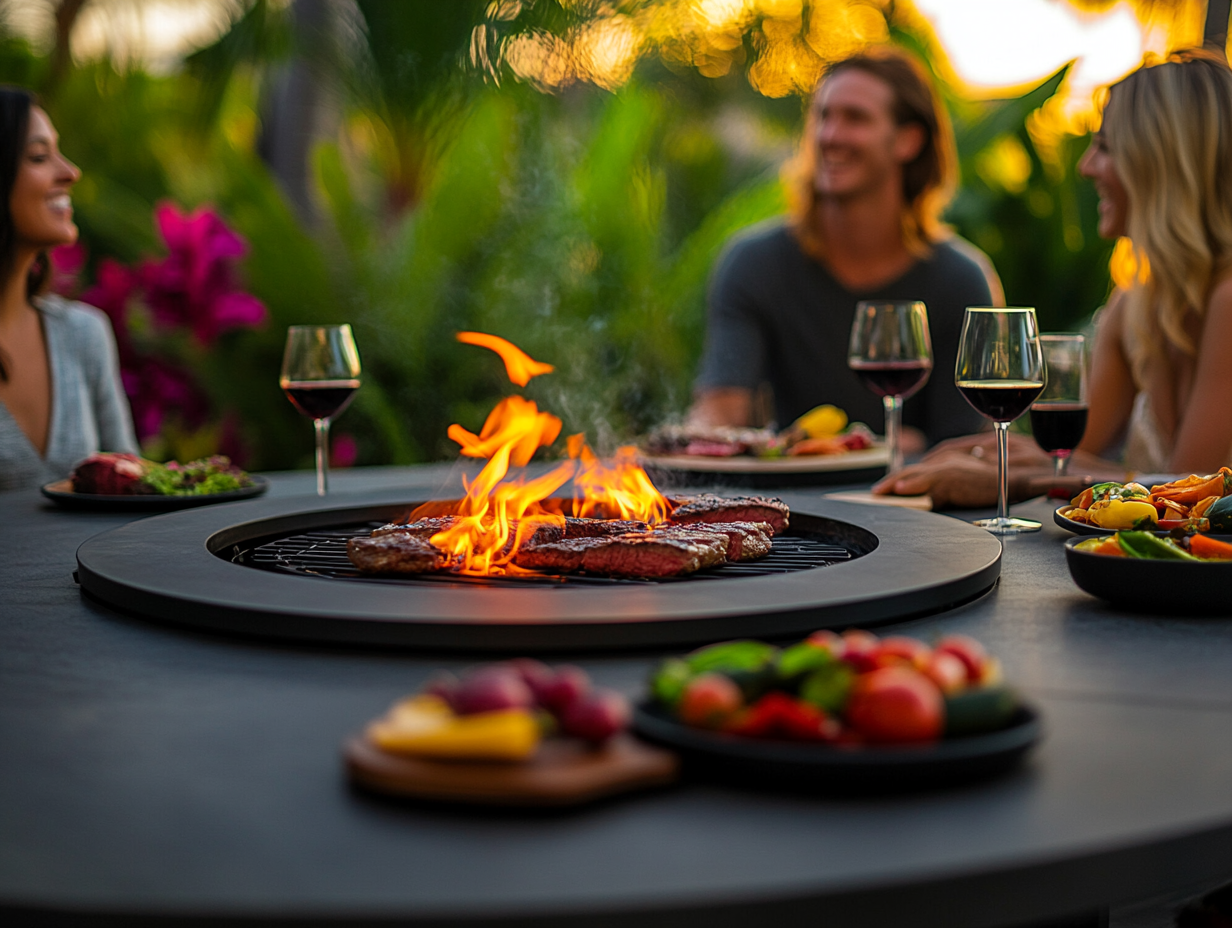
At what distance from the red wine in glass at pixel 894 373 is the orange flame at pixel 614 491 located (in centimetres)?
67

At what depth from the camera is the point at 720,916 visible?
91 cm

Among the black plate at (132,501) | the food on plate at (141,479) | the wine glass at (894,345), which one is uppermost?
the wine glass at (894,345)

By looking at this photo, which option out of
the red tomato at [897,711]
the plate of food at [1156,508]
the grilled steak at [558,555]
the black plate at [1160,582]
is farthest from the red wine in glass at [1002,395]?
the red tomato at [897,711]

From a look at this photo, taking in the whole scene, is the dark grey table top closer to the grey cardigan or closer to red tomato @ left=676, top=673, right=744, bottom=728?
red tomato @ left=676, top=673, right=744, bottom=728

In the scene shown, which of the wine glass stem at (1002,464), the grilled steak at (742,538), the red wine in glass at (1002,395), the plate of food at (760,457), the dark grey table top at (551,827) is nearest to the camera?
the dark grey table top at (551,827)

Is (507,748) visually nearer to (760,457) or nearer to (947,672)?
(947,672)

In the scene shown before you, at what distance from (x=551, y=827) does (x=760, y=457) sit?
2475 millimetres

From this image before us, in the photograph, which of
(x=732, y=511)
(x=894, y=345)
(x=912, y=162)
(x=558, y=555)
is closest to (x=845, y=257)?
(x=912, y=162)

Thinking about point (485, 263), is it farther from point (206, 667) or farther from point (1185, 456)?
point (206, 667)

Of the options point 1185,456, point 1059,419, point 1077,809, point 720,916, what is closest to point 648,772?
point 720,916

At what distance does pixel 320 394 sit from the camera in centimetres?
288

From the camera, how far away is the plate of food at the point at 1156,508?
6.66 feet

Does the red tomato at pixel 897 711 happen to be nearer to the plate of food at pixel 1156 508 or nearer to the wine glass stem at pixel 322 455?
the plate of food at pixel 1156 508

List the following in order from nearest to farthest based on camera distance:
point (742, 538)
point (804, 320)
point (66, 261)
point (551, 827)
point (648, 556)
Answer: point (551, 827)
point (648, 556)
point (742, 538)
point (804, 320)
point (66, 261)
